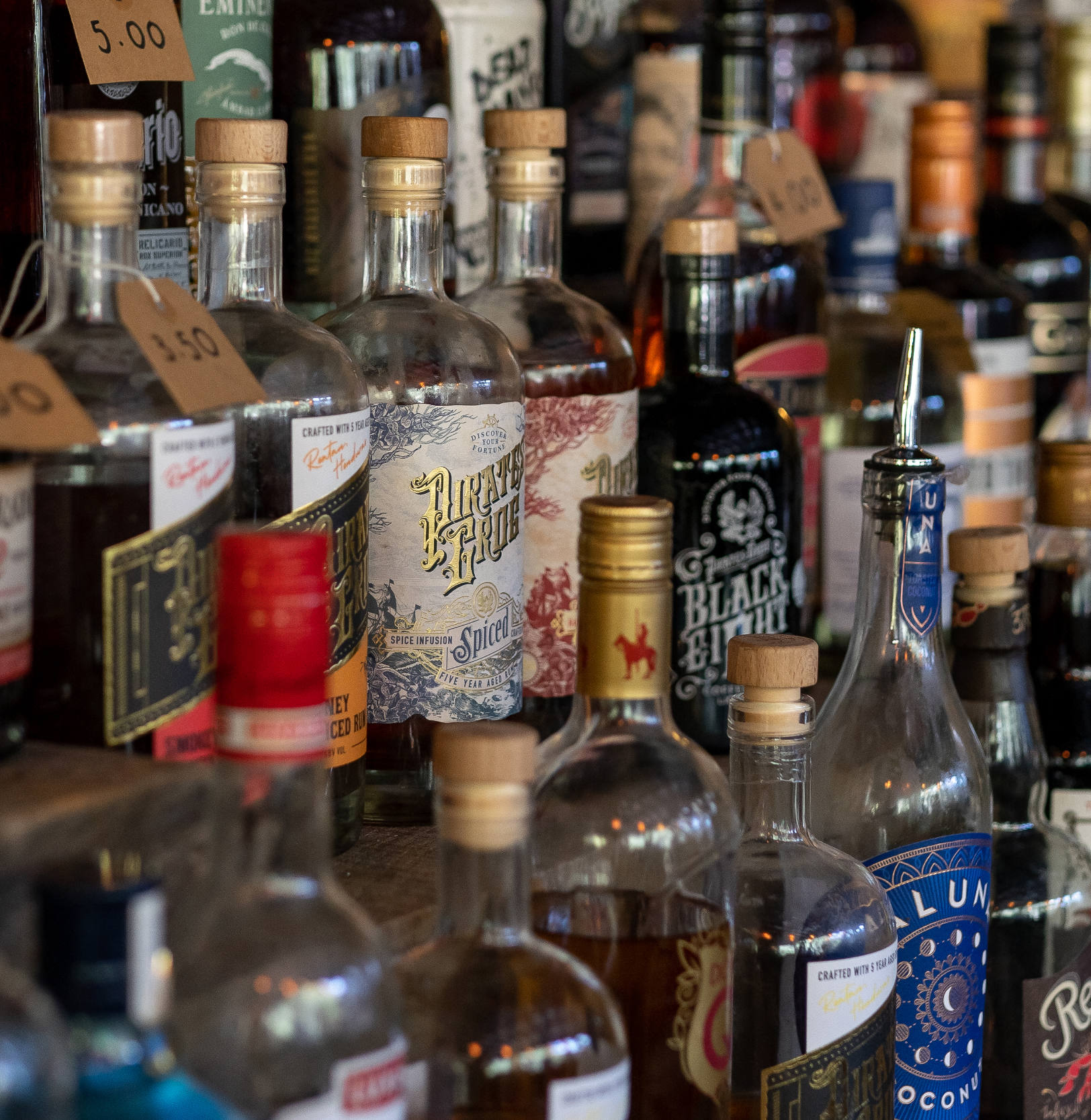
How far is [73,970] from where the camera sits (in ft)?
1.55

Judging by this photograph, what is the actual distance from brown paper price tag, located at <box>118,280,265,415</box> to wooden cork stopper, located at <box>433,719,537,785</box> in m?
0.18

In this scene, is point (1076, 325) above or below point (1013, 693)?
above

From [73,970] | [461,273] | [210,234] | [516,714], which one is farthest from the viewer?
[461,273]

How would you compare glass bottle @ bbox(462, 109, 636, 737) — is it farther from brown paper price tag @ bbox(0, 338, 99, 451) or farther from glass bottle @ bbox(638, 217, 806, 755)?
brown paper price tag @ bbox(0, 338, 99, 451)

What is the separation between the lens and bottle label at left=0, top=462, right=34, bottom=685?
1.92 ft

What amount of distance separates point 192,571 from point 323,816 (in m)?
0.13

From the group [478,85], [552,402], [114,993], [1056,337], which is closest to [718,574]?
[552,402]

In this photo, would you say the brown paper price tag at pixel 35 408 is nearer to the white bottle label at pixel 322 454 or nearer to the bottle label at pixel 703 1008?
the white bottle label at pixel 322 454

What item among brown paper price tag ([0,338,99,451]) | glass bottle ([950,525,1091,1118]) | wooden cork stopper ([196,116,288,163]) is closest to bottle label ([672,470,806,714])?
glass bottle ([950,525,1091,1118])

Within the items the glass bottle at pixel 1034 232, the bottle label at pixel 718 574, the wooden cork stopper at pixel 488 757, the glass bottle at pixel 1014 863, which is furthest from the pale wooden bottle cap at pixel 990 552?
the glass bottle at pixel 1034 232

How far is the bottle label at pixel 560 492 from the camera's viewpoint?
94 centimetres

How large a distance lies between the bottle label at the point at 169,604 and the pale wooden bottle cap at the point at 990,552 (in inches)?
18.7

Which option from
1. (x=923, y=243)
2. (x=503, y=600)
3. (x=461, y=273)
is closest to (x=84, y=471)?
(x=503, y=600)

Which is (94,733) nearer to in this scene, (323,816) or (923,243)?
(323,816)
